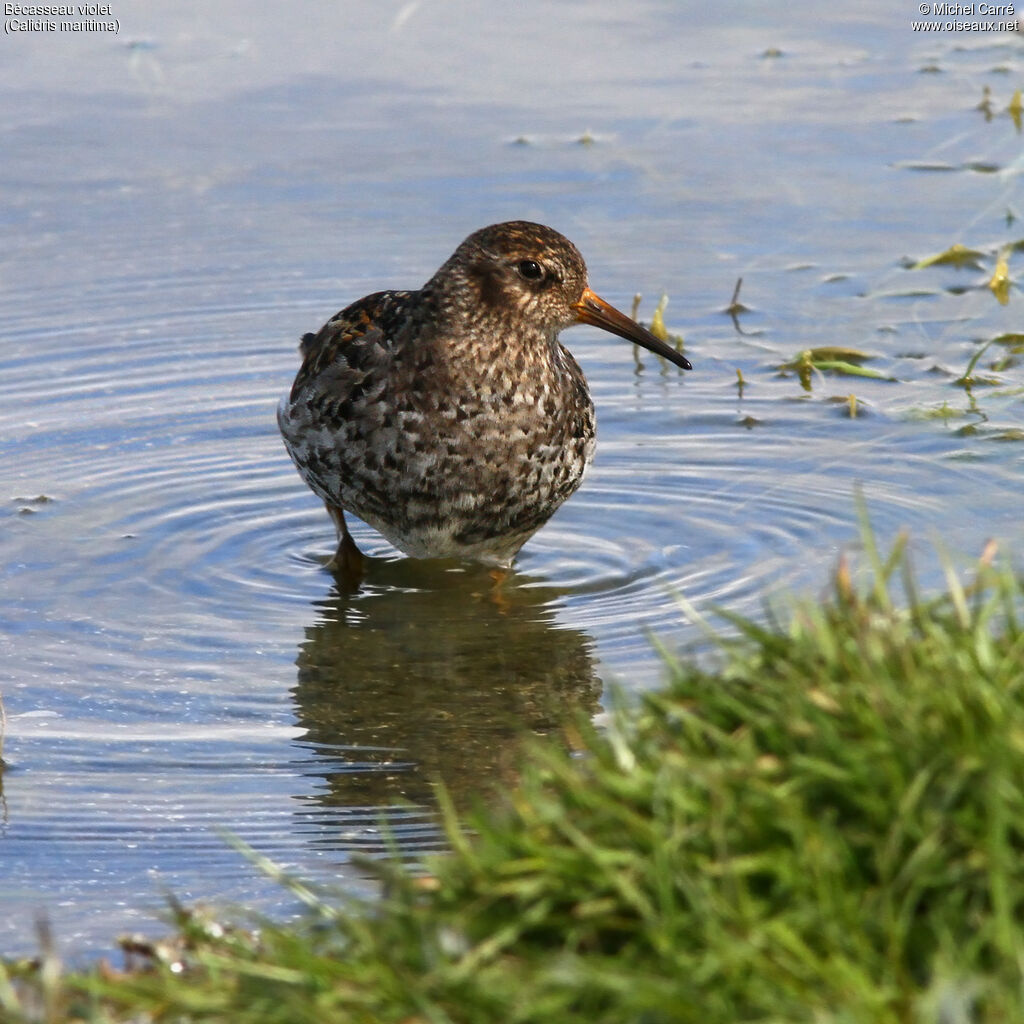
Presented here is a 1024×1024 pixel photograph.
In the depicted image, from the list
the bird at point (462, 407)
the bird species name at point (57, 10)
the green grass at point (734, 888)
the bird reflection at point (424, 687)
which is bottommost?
the bird reflection at point (424, 687)

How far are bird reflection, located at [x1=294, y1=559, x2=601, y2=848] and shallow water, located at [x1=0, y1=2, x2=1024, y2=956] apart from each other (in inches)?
0.8

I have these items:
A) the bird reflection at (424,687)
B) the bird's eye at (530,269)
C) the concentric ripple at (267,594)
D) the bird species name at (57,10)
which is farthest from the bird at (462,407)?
the bird species name at (57,10)

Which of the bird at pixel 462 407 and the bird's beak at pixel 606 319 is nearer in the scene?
the bird at pixel 462 407

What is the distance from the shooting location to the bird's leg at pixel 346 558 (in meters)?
7.45

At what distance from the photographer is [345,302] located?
9.65 m

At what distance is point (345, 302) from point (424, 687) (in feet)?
12.7

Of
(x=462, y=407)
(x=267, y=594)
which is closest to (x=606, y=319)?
(x=462, y=407)

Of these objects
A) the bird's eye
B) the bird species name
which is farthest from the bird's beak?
the bird species name

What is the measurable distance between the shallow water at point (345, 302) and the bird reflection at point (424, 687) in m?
0.02

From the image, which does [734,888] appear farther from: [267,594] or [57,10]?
[57,10]

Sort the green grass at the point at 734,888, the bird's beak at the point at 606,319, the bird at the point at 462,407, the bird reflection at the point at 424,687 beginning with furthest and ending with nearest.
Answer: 1. the bird's beak at the point at 606,319
2. the bird at the point at 462,407
3. the bird reflection at the point at 424,687
4. the green grass at the point at 734,888

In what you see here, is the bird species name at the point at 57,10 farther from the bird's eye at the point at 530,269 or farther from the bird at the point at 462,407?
the bird's eye at the point at 530,269

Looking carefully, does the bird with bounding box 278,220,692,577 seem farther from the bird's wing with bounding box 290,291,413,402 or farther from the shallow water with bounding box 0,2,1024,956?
the shallow water with bounding box 0,2,1024,956

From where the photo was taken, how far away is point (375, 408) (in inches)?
274
